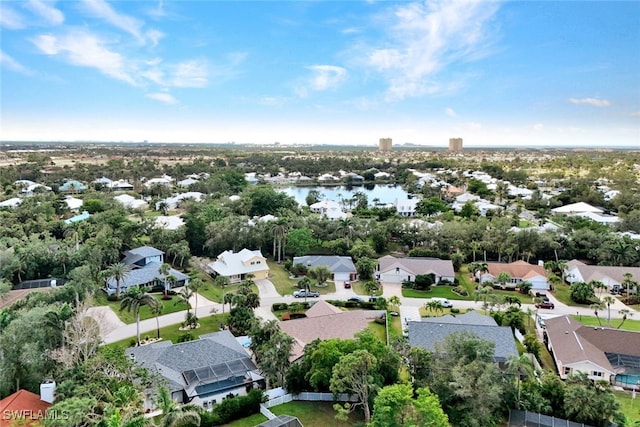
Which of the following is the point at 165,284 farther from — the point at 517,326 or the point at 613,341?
the point at 613,341

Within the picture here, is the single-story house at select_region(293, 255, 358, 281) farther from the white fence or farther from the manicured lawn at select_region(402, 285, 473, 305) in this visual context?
the white fence

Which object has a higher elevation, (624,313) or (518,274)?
(518,274)

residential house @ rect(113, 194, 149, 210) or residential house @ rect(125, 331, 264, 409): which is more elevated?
residential house @ rect(113, 194, 149, 210)

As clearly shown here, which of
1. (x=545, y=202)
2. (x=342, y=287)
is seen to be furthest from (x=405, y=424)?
(x=545, y=202)

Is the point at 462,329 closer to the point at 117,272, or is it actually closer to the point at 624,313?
the point at 624,313

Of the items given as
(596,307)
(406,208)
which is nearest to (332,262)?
(596,307)

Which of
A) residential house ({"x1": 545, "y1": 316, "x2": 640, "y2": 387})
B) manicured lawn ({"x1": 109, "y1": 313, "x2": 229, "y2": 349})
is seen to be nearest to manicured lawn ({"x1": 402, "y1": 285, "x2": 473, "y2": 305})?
residential house ({"x1": 545, "y1": 316, "x2": 640, "y2": 387})
